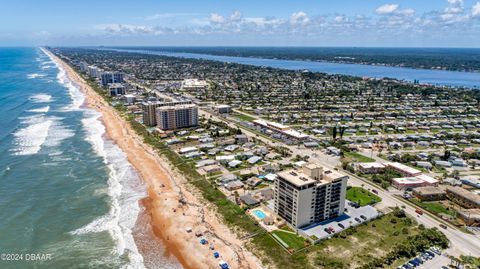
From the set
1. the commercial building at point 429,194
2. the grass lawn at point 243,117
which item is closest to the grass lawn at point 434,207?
the commercial building at point 429,194

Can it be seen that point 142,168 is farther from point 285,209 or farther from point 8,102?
point 8,102

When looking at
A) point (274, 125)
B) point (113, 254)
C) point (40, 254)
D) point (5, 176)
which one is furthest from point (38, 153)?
point (274, 125)

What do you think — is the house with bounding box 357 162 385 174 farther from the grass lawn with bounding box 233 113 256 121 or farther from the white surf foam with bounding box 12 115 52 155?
the white surf foam with bounding box 12 115 52 155

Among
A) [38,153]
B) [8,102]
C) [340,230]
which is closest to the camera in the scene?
[340,230]

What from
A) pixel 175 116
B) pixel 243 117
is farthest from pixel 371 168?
pixel 243 117

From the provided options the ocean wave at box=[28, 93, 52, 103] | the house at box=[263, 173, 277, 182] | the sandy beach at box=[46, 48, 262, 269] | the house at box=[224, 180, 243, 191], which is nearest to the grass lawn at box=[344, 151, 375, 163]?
the house at box=[263, 173, 277, 182]

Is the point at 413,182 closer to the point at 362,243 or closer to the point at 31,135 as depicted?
the point at 362,243
